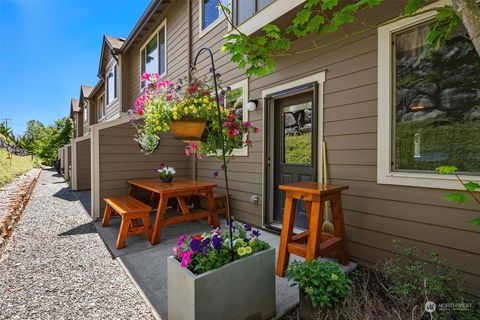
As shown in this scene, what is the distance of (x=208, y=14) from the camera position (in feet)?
17.5

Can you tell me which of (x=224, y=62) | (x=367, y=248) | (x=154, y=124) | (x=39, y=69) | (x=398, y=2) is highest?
(x=39, y=69)

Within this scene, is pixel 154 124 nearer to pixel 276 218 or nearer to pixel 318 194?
pixel 318 194

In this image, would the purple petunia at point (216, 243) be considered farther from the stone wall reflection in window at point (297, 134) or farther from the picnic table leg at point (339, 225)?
the stone wall reflection in window at point (297, 134)

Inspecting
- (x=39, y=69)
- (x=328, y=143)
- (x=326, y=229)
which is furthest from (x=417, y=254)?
(x=39, y=69)

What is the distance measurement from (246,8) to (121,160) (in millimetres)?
3552

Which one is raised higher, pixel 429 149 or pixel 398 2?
pixel 398 2

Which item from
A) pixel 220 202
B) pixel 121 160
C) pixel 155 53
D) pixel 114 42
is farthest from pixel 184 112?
pixel 114 42

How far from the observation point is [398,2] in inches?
96.2

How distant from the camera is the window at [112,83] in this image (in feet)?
32.8

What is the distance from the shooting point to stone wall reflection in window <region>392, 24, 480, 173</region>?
2.08 m

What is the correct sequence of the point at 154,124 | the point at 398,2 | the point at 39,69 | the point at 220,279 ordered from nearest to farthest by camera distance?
the point at 220,279, the point at 154,124, the point at 398,2, the point at 39,69

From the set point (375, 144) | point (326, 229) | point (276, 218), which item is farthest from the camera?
point (276, 218)

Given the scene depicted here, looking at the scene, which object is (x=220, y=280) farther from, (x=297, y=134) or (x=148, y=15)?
(x=148, y=15)

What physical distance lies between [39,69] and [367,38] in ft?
126
